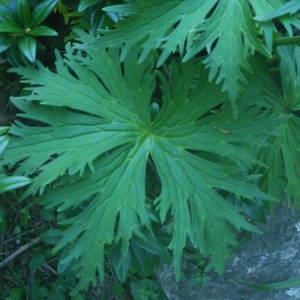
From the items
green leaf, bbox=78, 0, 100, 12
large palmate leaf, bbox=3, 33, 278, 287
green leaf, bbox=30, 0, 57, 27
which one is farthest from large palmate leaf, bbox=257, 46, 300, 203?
green leaf, bbox=30, 0, 57, 27

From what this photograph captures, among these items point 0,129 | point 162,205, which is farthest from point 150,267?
point 0,129

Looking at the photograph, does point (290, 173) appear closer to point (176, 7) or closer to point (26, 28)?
point (176, 7)

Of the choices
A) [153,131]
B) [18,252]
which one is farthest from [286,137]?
[18,252]

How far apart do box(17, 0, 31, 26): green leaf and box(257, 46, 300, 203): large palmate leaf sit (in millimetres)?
726

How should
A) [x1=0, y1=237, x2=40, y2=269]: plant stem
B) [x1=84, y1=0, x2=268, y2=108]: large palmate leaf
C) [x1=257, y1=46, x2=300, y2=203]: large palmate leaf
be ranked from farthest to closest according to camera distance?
[x1=0, y1=237, x2=40, y2=269]: plant stem, [x1=257, y1=46, x2=300, y2=203]: large palmate leaf, [x1=84, y1=0, x2=268, y2=108]: large palmate leaf

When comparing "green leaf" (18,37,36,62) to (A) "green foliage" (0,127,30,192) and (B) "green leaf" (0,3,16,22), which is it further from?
(A) "green foliage" (0,127,30,192)

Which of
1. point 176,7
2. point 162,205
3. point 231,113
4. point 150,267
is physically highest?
point 176,7

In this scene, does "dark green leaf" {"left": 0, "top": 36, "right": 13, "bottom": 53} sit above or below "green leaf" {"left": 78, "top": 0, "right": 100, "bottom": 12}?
below

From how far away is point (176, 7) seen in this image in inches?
58.8

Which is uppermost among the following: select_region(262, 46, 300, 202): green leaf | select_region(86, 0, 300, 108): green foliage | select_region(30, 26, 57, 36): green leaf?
select_region(30, 26, 57, 36): green leaf

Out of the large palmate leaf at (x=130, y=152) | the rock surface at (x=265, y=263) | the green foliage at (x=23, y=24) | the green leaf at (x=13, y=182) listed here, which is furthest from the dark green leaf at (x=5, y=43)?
the rock surface at (x=265, y=263)

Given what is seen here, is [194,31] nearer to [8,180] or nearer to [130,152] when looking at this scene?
[130,152]

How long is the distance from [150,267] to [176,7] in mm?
800

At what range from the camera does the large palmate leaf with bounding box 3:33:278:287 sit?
152cm
